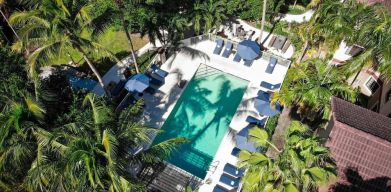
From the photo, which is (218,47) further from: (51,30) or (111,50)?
(51,30)

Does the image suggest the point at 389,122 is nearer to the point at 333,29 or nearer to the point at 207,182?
the point at 333,29

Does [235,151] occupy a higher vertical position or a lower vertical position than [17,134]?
lower

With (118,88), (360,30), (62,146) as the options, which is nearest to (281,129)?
(360,30)

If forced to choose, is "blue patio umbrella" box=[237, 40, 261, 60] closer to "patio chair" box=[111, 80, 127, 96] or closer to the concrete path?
the concrete path

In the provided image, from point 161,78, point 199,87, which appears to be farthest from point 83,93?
point 199,87

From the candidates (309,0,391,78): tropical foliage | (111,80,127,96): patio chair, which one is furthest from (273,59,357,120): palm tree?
(111,80,127,96): patio chair
